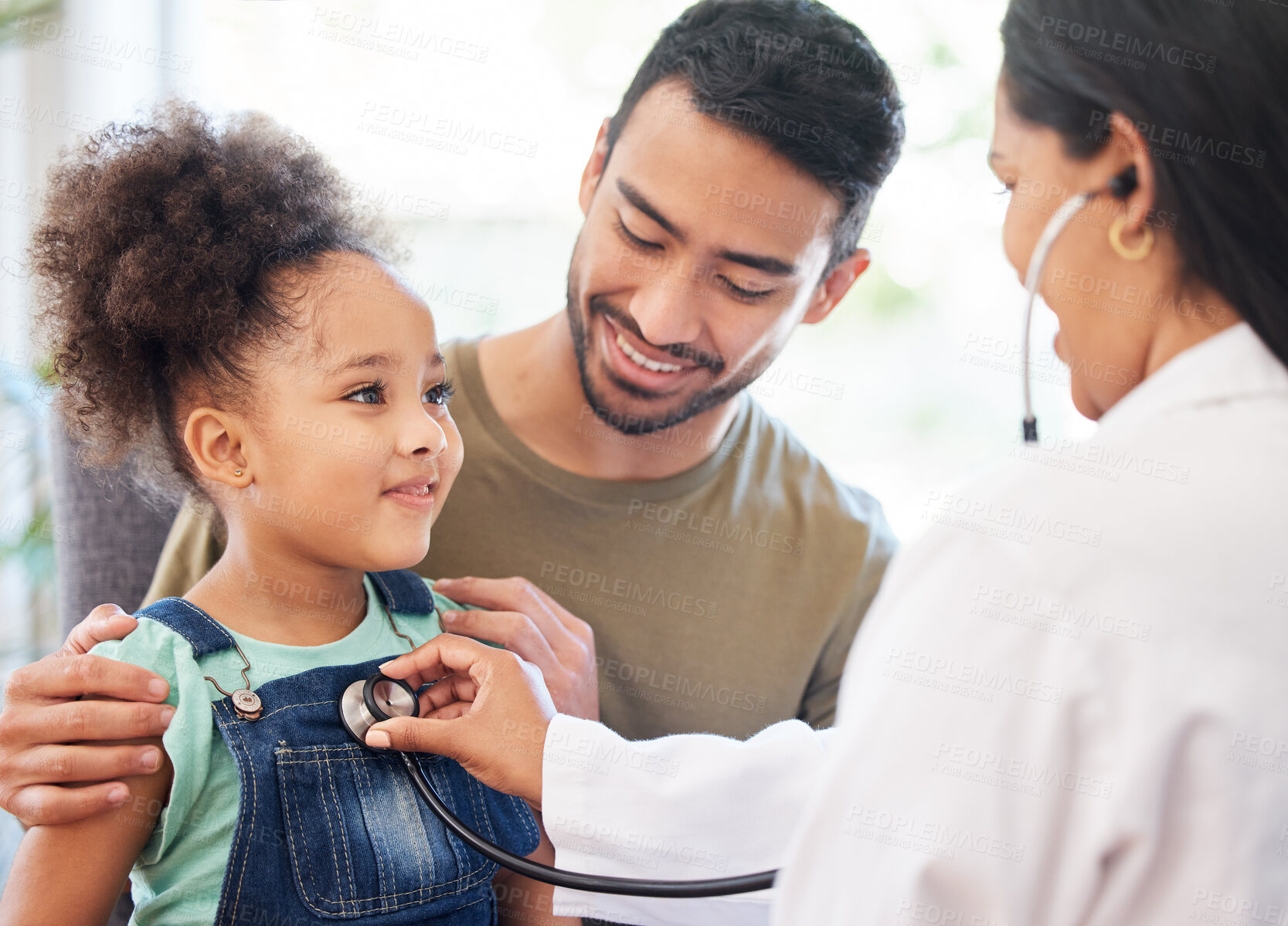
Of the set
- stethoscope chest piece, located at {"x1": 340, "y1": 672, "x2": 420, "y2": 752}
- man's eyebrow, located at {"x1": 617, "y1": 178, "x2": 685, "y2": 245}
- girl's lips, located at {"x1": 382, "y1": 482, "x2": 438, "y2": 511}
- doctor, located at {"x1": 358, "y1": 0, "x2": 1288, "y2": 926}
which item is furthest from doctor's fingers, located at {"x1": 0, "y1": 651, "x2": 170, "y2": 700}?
man's eyebrow, located at {"x1": 617, "y1": 178, "x2": 685, "y2": 245}

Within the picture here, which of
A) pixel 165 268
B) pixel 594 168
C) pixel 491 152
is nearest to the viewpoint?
pixel 165 268

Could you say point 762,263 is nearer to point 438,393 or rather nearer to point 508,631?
point 438,393

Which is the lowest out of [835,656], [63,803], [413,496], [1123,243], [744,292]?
[835,656]

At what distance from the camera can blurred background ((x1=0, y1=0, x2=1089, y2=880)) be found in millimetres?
2008

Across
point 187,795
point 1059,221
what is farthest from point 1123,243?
point 187,795

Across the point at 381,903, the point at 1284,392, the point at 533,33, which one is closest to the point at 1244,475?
the point at 1284,392

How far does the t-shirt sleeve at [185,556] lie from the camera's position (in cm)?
126

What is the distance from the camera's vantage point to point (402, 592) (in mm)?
1163

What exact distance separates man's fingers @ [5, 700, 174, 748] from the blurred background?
115cm

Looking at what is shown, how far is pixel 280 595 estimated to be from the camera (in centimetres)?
104

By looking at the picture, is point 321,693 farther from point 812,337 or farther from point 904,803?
point 812,337

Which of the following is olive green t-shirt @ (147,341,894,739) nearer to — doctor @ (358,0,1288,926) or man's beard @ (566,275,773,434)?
man's beard @ (566,275,773,434)

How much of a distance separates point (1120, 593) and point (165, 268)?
Answer: 95 centimetres

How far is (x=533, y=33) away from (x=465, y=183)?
0.38 m
